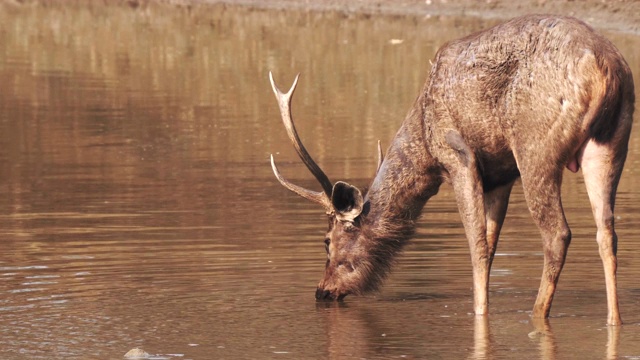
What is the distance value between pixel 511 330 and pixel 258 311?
159 centimetres

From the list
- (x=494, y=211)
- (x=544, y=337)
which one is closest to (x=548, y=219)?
(x=544, y=337)

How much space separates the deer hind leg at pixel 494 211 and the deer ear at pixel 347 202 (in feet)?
2.71

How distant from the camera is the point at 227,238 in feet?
45.1

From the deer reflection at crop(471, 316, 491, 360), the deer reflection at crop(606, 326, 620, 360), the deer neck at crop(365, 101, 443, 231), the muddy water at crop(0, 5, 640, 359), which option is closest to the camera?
the deer reflection at crop(606, 326, 620, 360)

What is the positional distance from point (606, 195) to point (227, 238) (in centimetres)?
420

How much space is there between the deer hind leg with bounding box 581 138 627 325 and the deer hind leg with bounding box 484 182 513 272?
46.0 inches

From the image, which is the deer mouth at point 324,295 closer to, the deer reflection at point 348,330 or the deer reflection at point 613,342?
the deer reflection at point 348,330

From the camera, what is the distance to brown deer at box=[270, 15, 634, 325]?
10.2 meters

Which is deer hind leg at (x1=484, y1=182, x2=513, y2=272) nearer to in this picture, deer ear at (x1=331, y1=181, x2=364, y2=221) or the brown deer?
the brown deer

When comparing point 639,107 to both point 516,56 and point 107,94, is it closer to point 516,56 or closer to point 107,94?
point 107,94

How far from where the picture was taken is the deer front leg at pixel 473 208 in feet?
35.4

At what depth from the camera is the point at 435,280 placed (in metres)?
12.1

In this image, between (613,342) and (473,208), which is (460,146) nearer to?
(473,208)

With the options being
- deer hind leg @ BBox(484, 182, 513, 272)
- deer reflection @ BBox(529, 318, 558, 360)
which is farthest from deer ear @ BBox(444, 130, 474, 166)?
deer reflection @ BBox(529, 318, 558, 360)
